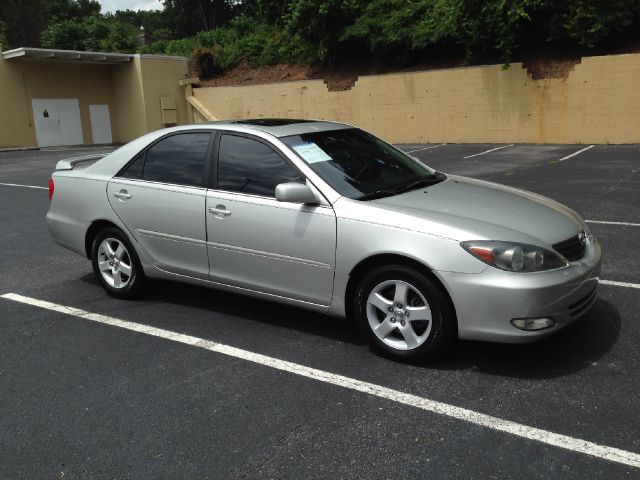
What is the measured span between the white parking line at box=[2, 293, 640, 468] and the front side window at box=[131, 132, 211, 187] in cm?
120

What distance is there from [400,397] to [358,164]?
72.5 inches

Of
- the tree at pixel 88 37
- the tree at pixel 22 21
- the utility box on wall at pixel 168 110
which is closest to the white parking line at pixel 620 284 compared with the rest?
the utility box on wall at pixel 168 110

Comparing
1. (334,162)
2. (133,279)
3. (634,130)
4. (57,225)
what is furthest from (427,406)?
(634,130)

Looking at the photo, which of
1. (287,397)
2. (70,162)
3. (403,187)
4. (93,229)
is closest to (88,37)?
(70,162)

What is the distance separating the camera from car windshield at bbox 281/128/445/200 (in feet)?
13.8

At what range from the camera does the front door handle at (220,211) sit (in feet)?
14.6

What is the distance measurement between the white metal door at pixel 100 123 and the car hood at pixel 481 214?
1128 inches

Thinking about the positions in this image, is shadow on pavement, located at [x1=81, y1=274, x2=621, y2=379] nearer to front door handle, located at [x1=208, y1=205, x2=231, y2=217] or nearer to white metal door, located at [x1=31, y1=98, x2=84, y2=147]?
front door handle, located at [x1=208, y1=205, x2=231, y2=217]

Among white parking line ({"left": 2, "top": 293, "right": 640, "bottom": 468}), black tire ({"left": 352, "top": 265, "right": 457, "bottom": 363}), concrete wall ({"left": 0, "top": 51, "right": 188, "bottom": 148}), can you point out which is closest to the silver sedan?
black tire ({"left": 352, "top": 265, "right": 457, "bottom": 363})

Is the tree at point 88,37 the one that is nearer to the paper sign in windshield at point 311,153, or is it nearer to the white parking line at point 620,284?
the paper sign in windshield at point 311,153

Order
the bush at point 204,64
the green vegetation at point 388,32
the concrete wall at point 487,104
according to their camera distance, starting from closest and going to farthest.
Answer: the concrete wall at point 487,104
the green vegetation at point 388,32
the bush at point 204,64

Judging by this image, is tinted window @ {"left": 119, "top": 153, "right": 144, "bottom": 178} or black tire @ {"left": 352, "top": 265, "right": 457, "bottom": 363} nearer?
black tire @ {"left": 352, "top": 265, "right": 457, "bottom": 363}

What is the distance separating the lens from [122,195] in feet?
16.7

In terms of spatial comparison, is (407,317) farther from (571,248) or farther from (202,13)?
(202,13)
